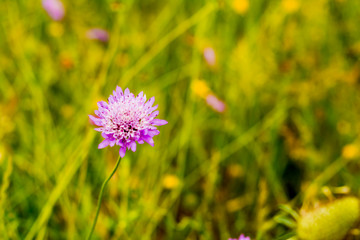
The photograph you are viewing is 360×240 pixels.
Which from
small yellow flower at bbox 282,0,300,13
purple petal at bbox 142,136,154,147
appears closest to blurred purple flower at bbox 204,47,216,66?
small yellow flower at bbox 282,0,300,13

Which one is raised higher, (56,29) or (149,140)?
(56,29)

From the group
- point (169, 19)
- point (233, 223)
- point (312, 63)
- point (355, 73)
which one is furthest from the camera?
point (169, 19)

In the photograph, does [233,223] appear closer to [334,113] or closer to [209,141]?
[209,141]

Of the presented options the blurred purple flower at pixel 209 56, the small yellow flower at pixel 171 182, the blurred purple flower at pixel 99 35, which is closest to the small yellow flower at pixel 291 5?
the blurred purple flower at pixel 209 56

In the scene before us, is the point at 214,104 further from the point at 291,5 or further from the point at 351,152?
the point at 291,5

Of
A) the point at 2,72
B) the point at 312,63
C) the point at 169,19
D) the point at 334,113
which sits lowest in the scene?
the point at 334,113

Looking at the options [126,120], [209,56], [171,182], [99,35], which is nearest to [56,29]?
[99,35]

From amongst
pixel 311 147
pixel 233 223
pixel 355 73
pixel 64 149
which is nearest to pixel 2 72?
pixel 64 149
